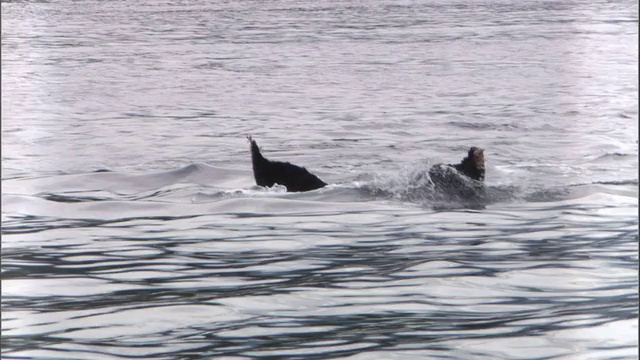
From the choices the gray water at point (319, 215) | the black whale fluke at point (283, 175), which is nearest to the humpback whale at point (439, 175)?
the black whale fluke at point (283, 175)

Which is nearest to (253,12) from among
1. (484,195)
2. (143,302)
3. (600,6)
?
(600,6)

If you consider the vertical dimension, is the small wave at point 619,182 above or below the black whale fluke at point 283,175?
below

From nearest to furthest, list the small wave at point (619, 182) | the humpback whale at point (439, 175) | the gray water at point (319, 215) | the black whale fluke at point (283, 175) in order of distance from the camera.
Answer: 1. the gray water at point (319, 215)
2. the humpback whale at point (439, 175)
3. the black whale fluke at point (283, 175)
4. the small wave at point (619, 182)

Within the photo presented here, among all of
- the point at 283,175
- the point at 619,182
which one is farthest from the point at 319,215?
the point at 619,182

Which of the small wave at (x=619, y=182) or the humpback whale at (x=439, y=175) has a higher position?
the humpback whale at (x=439, y=175)

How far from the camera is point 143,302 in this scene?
20.6 ft

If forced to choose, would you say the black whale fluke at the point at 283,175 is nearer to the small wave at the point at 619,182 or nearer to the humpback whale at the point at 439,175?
the humpback whale at the point at 439,175

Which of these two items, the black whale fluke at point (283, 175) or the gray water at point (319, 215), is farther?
the black whale fluke at point (283, 175)

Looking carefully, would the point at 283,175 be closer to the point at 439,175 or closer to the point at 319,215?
the point at 319,215

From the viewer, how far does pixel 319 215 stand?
9.19 m

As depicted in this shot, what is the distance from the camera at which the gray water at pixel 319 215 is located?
18.6 ft

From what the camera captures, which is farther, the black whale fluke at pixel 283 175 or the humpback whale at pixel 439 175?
the black whale fluke at pixel 283 175

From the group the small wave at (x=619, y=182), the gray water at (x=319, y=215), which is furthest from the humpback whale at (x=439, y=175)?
the small wave at (x=619, y=182)

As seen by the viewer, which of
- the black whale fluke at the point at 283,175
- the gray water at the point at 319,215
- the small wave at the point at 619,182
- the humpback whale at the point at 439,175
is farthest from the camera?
the small wave at the point at 619,182
